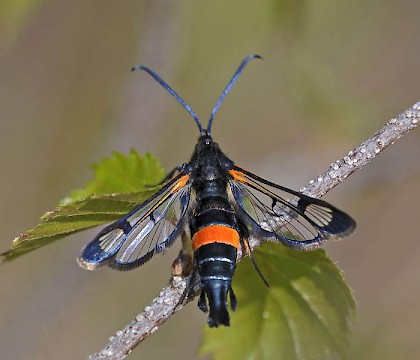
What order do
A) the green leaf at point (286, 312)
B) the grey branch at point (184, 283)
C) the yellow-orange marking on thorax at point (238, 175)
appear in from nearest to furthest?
1. the grey branch at point (184, 283)
2. the green leaf at point (286, 312)
3. the yellow-orange marking on thorax at point (238, 175)

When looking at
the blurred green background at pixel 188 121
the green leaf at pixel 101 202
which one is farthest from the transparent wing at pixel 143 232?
the blurred green background at pixel 188 121

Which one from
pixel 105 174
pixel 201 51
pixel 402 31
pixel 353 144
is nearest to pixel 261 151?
pixel 201 51

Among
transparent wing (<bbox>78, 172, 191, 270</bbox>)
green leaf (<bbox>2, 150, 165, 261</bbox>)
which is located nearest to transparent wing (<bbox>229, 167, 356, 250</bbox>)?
transparent wing (<bbox>78, 172, 191, 270</bbox>)

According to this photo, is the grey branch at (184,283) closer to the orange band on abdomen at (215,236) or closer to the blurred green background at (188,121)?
the orange band on abdomen at (215,236)

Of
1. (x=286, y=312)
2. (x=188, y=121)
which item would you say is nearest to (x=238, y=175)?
(x=286, y=312)

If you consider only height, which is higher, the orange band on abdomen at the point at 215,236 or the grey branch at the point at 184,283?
the orange band on abdomen at the point at 215,236

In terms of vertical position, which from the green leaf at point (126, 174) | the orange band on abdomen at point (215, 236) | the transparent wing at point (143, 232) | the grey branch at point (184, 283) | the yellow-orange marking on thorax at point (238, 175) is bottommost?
the grey branch at point (184, 283)

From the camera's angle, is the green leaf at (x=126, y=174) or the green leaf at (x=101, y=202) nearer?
the green leaf at (x=101, y=202)

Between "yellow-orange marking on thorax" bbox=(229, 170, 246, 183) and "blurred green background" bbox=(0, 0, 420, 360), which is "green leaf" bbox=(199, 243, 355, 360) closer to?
"blurred green background" bbox=(0, 0, 420, 360)

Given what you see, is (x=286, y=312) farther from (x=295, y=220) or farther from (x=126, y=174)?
(x=126, y=174)

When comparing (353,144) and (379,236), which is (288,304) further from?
(379,236)
